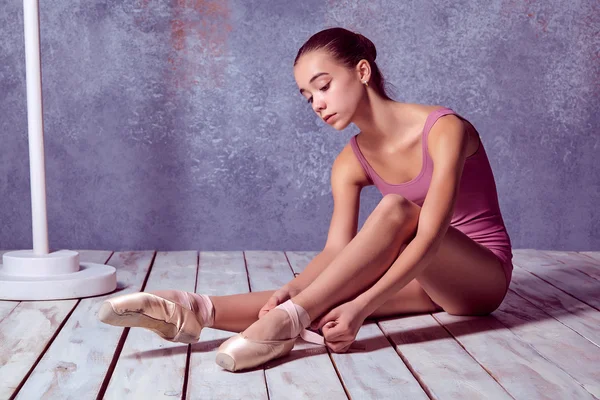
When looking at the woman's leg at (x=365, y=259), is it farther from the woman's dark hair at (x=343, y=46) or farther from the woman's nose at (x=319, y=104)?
the woman's dark hair at (x=343, y=46)

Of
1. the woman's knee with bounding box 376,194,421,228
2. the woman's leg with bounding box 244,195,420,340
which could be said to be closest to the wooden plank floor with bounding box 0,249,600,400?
the woman's leg with bounding box 244,195,420,340

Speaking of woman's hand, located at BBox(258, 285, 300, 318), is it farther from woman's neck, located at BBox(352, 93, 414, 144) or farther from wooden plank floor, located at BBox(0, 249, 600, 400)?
woman's neck, located at BBox(352, 93, 414, 144)

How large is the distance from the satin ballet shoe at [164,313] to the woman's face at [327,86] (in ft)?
1.69

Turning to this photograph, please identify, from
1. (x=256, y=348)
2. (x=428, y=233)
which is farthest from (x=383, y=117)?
(x=256, y=348)

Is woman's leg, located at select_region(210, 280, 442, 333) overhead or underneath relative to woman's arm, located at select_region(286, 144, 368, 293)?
underneath

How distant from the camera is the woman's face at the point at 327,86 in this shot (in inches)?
69.4

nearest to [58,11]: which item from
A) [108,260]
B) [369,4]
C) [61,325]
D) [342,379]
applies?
[108,260]

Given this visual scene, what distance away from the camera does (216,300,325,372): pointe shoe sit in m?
1.48

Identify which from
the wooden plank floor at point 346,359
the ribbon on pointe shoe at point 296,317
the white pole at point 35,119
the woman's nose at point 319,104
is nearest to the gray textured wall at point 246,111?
the white pole at point 35,119

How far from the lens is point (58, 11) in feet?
9.77

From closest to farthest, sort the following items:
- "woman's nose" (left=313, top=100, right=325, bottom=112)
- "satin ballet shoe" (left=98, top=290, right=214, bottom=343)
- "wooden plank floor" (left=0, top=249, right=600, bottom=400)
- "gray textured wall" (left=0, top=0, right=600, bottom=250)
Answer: "wooden plank floor" (left=0, top=249, right=600, bottom=400), "satin ballet shoe" (left=98, top=290, right=214, bottom=343), "woman's nose" (left=313, top=100, right=325, bottom=112), "gray textured wall" (left=0, top=0, right=600, bottom=250)

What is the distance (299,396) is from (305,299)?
0.26 metres

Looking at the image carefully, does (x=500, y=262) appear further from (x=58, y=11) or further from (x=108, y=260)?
(x=58, y=11)

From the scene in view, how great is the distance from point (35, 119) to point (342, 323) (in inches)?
49.5
